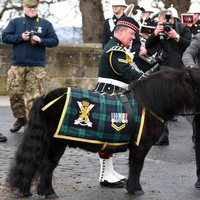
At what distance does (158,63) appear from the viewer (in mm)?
11539

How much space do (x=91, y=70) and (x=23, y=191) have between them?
10992mm

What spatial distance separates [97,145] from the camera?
26.8 ft

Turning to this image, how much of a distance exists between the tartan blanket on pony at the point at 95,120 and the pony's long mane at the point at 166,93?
16 cm

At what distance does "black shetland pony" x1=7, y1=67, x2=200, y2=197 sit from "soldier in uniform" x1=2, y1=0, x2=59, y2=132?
430 cm

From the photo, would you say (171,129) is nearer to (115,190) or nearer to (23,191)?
(115,190)

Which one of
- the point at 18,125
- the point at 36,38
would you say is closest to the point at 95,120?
the point at 36,38

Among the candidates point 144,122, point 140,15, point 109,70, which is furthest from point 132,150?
point 140,15

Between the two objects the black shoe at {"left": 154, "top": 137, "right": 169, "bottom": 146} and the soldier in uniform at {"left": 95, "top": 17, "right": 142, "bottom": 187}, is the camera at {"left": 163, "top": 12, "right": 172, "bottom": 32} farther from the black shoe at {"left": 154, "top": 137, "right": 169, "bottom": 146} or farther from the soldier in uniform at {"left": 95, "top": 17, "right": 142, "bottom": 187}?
the soldier in uniform at {"left": 95, "top": 17, "right": 142, "bottom": 187}

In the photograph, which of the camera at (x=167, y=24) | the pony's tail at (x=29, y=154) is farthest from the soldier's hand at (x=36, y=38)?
the pony's tail at (x=29, y=154)

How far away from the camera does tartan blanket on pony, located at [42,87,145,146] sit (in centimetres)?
801

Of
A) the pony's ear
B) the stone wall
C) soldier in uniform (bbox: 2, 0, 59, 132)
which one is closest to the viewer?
the pony's ear

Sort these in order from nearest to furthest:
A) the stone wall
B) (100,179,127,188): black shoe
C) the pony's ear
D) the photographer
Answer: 1. the pony's ear
2. (100,179,127,188): black shoe
3. the photographer
4. the stone wall

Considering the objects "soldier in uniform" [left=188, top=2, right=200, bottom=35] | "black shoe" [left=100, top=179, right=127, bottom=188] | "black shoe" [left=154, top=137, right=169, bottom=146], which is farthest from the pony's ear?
"soldier in uniform" [left=188, top=2, right=200, bottom=35]

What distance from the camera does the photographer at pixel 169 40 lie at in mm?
11719
